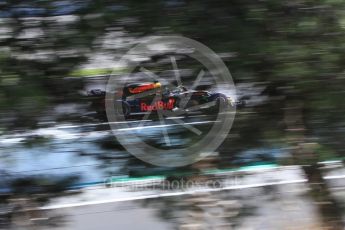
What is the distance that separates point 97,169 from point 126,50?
0.58 metres

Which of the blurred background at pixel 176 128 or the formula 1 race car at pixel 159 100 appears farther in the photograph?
the formula 1 race car at pixel 159 100

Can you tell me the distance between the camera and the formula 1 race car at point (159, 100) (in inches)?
91.0

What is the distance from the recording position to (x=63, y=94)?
2.23 metres

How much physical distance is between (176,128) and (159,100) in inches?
6.0

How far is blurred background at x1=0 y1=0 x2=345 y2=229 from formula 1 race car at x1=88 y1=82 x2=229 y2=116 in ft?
0.17

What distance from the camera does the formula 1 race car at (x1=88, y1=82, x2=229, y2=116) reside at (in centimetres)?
231

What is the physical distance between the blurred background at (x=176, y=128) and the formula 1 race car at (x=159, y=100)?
0.05m

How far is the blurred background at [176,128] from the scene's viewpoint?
2119 millimetres

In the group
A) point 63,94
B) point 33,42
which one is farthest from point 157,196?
point 33,42

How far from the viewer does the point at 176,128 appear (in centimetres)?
237

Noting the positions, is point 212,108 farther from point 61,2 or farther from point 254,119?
point 61,2

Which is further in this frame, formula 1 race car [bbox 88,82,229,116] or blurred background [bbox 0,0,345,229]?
formula 1 race car [bbox 88,82,229,116]

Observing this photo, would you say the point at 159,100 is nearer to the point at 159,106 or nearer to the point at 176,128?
the point at 159,106

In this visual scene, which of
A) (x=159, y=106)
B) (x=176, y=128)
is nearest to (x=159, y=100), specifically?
(x=159, y=106)
